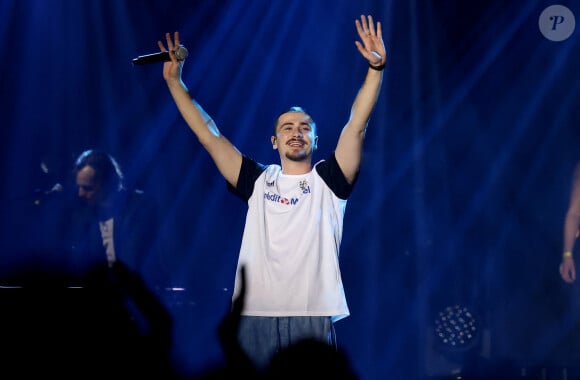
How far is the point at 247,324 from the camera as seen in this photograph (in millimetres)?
3553

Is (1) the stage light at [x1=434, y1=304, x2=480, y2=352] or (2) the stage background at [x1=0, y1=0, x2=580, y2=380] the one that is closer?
(1) the stage light at [x1=434, y1=304, x2=480, y2=352]

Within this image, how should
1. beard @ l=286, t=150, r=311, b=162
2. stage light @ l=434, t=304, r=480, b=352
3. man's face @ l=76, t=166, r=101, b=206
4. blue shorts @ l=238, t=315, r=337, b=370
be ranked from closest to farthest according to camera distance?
1. blue shorts @ l=238, t=315, r=337, b=370
2. beard @ l=286, t=150, r=311, b=162
3. man's face @ l=76, t=166, r=101, b=206
4. stage light @ l=434, t=304, r=480, b=352

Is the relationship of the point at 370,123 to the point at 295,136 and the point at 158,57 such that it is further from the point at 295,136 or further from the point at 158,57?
the point at 158,57

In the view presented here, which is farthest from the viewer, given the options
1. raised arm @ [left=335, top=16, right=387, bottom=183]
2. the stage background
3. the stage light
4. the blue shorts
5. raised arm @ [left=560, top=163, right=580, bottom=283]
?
the stage background

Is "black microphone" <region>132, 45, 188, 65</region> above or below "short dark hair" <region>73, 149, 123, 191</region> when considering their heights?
above

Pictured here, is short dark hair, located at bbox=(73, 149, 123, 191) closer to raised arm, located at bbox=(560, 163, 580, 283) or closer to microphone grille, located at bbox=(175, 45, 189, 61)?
microphone grille, located at bbox=(175, 45, 189, 61)

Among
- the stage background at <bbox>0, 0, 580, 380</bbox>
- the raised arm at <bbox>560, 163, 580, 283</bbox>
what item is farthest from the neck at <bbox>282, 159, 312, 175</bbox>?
the stage background at <bbox>0, 0, 580, 380</bbox>

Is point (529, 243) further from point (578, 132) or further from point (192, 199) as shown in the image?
point (192, 199)

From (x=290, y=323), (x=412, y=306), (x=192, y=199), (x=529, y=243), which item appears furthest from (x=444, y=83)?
(x=290, y=323)

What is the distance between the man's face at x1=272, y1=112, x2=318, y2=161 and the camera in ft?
12.5

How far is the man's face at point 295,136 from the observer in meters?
3.80

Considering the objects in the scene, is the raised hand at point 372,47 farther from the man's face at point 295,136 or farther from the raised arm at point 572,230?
the raised arm at point 572,230

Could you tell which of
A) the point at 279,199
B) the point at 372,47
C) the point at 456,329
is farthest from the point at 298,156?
the point at 456,329

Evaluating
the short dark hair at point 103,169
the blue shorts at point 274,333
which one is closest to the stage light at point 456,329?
the short dark hair at point 103,169
